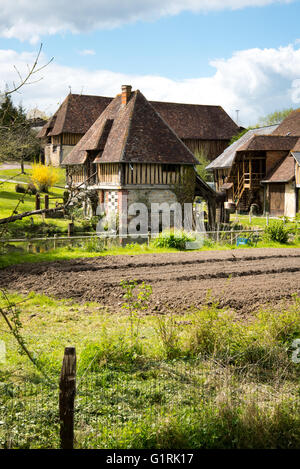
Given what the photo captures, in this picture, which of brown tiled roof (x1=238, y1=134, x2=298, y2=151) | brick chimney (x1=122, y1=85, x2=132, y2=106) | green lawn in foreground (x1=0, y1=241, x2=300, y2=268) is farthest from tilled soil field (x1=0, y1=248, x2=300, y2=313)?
brown tiled roof (x1=238, y1=134, x2=298, y2=151)

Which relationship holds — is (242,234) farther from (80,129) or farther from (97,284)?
(80,129)

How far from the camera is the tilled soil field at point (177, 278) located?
11.8 meters

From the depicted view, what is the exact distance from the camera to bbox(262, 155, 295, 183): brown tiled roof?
32.6 meters

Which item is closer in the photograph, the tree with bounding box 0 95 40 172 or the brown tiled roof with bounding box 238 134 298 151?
the tree with bounding box 0 95 40 172

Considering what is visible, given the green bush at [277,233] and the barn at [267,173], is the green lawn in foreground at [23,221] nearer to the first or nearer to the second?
the green bush at [277,233]

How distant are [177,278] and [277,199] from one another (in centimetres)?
2177

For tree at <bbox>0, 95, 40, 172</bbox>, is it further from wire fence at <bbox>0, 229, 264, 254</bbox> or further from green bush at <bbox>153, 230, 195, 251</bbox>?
green bush at <bbox>153, 230, 195, 251</bbox>

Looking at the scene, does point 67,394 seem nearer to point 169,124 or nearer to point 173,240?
point 173,240

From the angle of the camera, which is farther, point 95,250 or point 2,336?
point 95,250

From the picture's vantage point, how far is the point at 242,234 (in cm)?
2234

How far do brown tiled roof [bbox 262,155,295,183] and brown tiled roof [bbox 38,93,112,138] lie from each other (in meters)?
16.8

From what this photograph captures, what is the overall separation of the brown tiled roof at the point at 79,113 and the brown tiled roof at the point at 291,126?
15.0 meters
